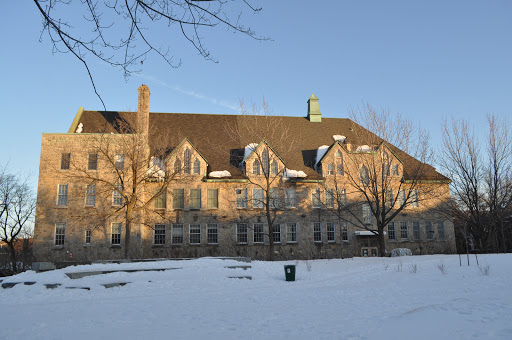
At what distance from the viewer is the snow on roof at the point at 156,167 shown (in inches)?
1184

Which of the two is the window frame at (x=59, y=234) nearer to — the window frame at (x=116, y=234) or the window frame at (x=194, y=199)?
the window frame at (x=116, y=234)

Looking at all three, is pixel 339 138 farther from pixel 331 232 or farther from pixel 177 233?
pixel 177 233

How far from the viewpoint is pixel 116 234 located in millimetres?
32031

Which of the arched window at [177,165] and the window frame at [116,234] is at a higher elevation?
the arched window at [177,165]

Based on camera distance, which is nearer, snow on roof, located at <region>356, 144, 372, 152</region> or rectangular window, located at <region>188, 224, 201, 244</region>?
snow on roof, located at <region>356, 144, 372, 152</region>

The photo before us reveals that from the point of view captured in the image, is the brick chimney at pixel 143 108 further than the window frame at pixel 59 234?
Yes

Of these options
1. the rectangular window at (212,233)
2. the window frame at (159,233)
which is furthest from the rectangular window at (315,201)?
the window frame at (159,233)

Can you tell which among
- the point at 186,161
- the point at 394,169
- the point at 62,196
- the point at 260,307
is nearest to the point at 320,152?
the point at 394,169

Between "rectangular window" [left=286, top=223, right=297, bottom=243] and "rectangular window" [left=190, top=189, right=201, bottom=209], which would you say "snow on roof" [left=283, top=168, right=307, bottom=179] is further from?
"rectangular window" [left=190, top=189, right=201, bottom=209]

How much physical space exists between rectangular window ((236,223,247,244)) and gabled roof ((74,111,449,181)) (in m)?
4.55

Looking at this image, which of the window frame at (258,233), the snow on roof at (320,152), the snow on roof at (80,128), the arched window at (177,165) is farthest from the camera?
the snow on roof at (320,152)

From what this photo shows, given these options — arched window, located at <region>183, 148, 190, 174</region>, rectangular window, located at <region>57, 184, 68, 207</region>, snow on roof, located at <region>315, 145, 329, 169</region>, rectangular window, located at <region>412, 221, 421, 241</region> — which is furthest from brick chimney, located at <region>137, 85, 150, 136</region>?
rectangular window, located at <region>412, 221, 421, 241</region>

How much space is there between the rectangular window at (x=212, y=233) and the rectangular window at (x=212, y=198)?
1.66m

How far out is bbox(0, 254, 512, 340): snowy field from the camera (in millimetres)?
6605
